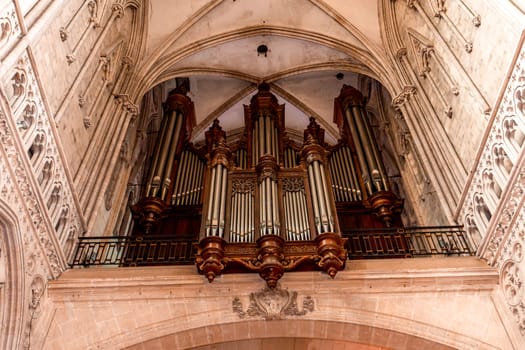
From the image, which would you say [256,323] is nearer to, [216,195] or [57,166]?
[216,195]

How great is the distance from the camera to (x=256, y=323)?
22.1ft

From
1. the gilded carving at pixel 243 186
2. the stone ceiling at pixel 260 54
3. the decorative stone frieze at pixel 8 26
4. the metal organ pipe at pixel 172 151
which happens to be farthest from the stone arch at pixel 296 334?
the stone ceiling at pixel 260 54

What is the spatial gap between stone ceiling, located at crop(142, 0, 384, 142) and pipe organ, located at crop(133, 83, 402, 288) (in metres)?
0.83

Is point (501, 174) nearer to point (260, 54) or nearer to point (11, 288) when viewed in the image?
point (11, 288)

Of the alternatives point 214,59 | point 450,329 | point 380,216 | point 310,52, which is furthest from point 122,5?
point 450,329

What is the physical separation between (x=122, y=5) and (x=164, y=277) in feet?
19.4

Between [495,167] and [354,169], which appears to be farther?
[354,169]

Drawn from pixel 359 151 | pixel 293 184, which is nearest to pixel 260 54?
pixel 359 151

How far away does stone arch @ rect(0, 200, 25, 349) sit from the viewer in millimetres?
5816

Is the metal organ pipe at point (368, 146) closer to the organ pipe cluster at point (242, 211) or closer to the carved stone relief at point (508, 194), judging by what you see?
the organ pipe cluster at point (242, 211)

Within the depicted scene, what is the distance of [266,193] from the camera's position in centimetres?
834

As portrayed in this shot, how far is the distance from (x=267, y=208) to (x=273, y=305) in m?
1.71

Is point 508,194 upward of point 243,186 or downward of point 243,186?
downward

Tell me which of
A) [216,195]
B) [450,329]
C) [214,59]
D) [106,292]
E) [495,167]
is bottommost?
[450,329]
